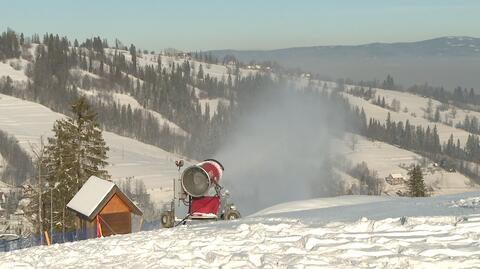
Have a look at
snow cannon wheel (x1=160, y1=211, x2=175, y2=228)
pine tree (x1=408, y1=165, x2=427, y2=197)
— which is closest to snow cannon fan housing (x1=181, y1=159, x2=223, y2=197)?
snow cannon wheel (x1=160, y1=211, x2=175, y2=228)

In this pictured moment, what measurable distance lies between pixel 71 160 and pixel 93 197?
389 inches

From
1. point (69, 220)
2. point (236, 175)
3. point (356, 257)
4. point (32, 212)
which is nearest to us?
point (356, 257)

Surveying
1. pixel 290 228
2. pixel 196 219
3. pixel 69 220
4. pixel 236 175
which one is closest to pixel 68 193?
pixel 69 220

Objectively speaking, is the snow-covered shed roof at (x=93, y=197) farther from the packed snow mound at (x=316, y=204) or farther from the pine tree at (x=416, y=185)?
the pine tree at (x=416, y=185)

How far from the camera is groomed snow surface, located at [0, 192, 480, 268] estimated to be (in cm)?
1187

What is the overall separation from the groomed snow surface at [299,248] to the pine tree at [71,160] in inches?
993

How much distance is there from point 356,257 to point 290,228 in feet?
13.9

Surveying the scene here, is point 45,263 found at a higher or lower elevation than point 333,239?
lower

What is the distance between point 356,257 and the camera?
1231 centimetres

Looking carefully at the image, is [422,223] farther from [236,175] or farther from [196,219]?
[236,175]

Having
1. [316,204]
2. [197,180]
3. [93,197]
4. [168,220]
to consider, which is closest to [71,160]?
[93,197]

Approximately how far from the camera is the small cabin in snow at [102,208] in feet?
114

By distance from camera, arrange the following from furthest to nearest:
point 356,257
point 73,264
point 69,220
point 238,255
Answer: point 69,220
point 73,264
point 238,255
point 356,257

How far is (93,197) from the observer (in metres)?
35.3
